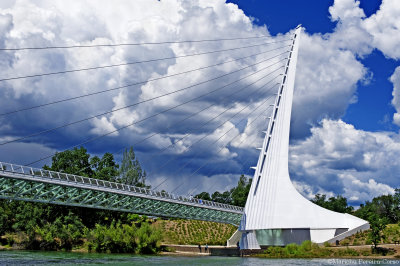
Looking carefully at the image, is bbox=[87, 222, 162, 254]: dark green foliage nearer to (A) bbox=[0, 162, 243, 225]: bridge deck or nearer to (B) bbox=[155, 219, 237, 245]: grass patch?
(A) bbox=[0, 162, 243, 225]: bridge deck

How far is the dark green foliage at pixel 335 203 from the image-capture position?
97688mm

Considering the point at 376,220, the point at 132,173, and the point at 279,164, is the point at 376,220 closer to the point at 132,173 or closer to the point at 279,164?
the point at 279,164

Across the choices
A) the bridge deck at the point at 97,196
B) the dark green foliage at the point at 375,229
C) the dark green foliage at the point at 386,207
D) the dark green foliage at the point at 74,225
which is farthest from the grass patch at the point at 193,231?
the dark green foliage at the point at 375,229

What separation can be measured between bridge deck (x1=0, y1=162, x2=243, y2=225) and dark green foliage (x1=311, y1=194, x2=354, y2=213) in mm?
40095

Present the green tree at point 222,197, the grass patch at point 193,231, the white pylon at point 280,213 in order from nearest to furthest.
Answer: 1. the white pylon at point 280,213
2. the grass patch at point 193,231
3. the green tree at point 222,197

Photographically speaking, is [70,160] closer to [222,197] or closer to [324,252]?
[324,252]

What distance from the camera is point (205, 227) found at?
82.4 meters

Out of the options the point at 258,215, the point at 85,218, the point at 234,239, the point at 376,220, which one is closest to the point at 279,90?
the point at 258,215

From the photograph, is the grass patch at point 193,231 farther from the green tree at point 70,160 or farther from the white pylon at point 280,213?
the white pylon at point 280,213

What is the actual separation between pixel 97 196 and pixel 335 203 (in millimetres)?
67167

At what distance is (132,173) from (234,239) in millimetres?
35399

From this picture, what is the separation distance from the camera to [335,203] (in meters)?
98.6

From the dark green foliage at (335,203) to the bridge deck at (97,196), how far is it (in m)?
40.1

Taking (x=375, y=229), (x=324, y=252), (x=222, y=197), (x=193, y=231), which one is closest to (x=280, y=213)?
(x=324, y=252)
